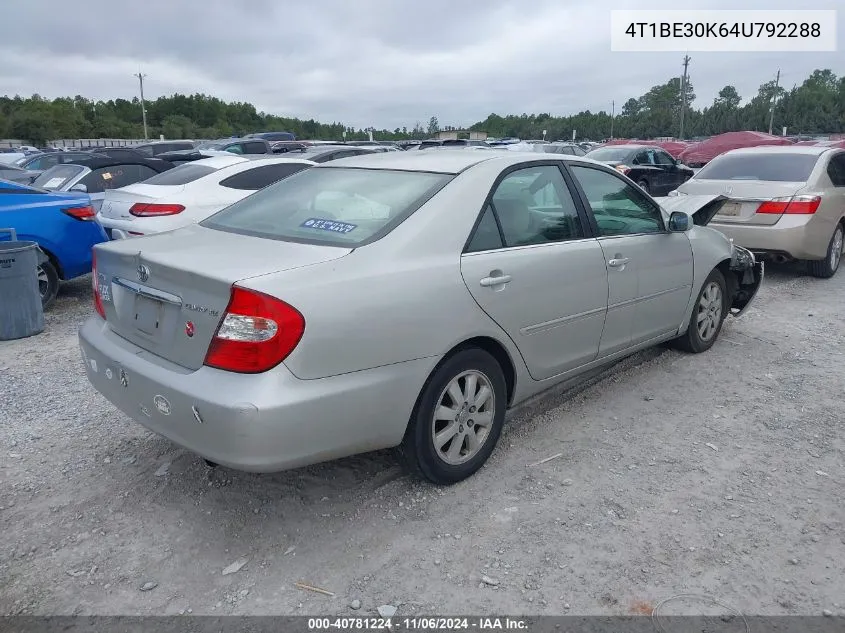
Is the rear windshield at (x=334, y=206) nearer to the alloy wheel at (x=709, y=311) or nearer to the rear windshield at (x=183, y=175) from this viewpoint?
the alloy wheel at (x=709, y=311)

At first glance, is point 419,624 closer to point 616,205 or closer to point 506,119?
point 616,205

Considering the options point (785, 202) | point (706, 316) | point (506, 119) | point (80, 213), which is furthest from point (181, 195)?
point (506, 119)

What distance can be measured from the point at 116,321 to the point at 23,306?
323 centimetres

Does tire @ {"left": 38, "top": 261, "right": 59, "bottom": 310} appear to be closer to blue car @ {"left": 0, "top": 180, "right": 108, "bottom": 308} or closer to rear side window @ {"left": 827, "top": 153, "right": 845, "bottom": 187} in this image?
blue car @ {"left": 0, "top": 180, "right": 108, "bottom": 308}

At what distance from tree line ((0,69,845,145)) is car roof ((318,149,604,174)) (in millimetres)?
67862

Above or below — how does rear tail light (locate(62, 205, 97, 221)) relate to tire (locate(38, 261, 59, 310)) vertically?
above

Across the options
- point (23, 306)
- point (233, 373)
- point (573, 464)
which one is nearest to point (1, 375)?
point (23, 306)

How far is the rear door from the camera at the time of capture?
334 centimetres

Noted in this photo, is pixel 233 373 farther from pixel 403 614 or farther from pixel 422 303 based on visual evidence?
pixel 403 614

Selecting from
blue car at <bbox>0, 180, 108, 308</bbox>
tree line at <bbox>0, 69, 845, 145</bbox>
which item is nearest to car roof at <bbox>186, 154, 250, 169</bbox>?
blue car at <bbox>0, 180, 108, 308</bbox>

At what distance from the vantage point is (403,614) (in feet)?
8.27

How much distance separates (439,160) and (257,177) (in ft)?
15.2

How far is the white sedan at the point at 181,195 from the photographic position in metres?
6.88

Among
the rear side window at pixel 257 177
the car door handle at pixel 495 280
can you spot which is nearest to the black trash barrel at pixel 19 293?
the rear side window at pixel 257 177
